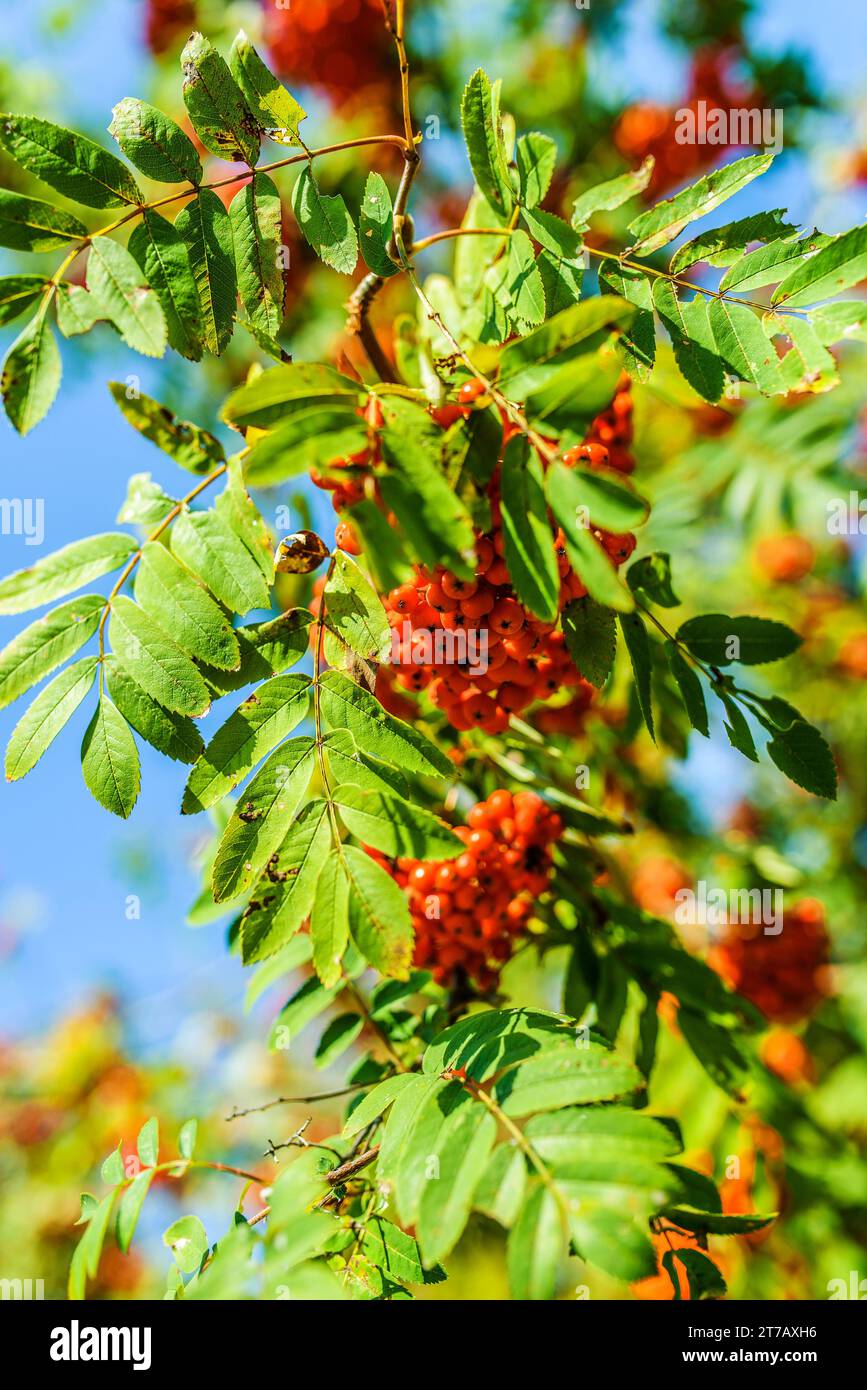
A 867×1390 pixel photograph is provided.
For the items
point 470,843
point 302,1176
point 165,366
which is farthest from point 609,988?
point 165,366

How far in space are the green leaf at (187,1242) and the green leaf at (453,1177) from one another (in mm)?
528

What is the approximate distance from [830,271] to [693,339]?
22 cm

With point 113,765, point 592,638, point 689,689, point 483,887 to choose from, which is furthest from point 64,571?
point 689,689

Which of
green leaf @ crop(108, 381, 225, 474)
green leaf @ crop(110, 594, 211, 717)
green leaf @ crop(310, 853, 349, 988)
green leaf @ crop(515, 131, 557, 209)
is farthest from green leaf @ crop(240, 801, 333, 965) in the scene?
green leaf @ crop(515, 131, 557, 209)

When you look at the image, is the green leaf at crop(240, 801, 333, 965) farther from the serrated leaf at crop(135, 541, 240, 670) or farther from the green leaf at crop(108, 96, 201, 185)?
the green leaf at crop(108, 96, 201, 185)

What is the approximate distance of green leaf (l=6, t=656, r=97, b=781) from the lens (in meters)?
1.41

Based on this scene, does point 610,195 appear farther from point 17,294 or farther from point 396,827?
point 396,827

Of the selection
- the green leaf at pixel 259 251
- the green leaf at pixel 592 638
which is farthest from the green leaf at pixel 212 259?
the green leaf at pixel 592 638

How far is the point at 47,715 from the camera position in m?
1.42

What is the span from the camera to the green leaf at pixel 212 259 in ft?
4.56
